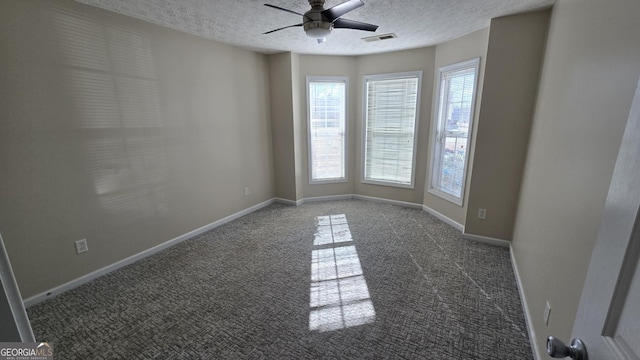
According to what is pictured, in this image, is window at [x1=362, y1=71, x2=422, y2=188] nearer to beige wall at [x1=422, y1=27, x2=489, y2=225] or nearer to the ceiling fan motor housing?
beige wall at [x1=422, y1=27, x2=489, y2=225]

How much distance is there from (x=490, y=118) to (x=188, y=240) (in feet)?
12.4

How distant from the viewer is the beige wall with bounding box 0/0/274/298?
198cm

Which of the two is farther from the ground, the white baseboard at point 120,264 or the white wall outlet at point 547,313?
the white wall outlet at point 547,313

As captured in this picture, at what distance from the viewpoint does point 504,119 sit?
275cm

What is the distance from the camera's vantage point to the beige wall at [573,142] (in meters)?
1.08

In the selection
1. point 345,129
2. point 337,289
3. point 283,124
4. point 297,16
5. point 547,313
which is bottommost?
point 337,289

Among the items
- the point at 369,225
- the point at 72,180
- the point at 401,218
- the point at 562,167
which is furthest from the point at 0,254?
the point at 401,218

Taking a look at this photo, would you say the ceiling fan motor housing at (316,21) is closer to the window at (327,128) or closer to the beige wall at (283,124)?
the beige wall at (283,124)

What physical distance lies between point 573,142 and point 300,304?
209 centimetres

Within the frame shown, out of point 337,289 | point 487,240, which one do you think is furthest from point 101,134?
point 487,240

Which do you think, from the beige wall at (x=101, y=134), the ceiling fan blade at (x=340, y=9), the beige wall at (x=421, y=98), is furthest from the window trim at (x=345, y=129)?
the ceiling fan blade at (x=340, y=9)

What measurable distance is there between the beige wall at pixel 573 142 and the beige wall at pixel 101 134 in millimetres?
3461

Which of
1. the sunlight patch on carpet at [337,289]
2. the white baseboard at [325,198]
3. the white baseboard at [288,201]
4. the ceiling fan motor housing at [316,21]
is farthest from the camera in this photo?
the white baseboard at [325,198]

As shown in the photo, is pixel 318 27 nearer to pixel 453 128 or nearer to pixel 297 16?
pixel 297 16
